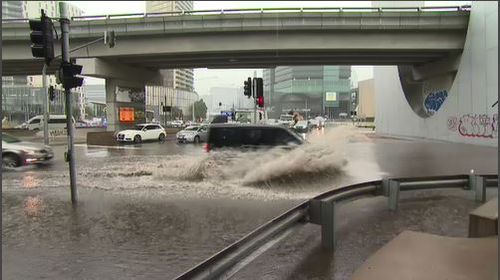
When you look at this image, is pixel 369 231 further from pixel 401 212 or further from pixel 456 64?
pixel 456 64

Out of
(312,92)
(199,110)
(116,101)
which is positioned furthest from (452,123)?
(199,110)

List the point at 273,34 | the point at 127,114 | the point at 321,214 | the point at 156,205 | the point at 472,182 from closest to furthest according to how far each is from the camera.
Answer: the point at 321,214 → the point at 472,182 → the point at 156,205 → the point at 273,34 → the point at 127,114

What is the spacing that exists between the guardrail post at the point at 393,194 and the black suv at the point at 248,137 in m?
5.68

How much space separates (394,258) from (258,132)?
31.7 ft

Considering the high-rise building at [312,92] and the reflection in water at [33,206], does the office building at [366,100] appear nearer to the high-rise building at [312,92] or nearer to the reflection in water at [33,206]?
the high-rise building at [312,92]

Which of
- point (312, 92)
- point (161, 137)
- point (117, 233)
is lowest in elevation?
point (117, 233)

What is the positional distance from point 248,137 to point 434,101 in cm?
2880

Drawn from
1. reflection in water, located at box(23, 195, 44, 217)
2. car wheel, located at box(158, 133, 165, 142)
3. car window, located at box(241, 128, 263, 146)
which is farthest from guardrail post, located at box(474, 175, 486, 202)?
car wheel, located at box(158, 133, 165, 142)

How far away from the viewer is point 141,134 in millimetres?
39750

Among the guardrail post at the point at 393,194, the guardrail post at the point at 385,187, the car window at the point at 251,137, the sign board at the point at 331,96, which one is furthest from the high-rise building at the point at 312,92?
the guardrail post at the point at 385,187

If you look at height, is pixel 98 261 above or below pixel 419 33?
below

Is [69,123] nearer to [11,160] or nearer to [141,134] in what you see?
[11,160]

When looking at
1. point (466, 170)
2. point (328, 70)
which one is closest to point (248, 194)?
A: point (466, 170)

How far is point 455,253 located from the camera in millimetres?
5715
